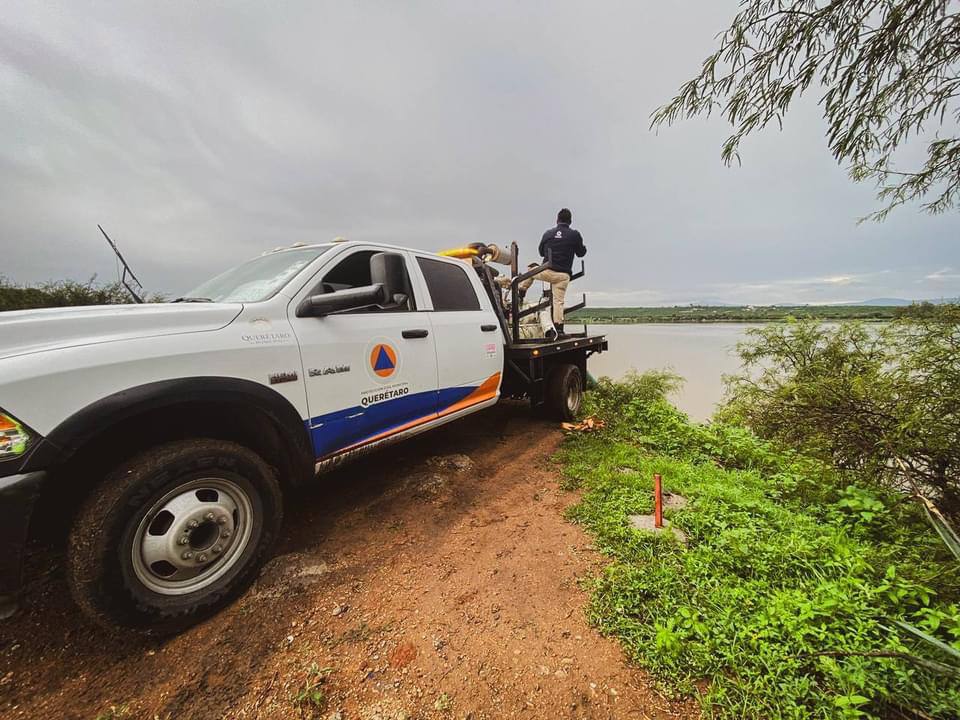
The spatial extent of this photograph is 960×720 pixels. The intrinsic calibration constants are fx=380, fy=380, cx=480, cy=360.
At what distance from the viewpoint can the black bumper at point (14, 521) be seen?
1.32 m

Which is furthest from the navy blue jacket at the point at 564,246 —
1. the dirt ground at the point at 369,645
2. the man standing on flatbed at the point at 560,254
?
the dirt ground at the point at 369,645

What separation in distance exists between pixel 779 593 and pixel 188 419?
2989 millimetres

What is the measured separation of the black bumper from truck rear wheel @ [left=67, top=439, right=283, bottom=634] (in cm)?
14

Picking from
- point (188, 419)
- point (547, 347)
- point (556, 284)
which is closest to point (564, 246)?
point (556, 284)

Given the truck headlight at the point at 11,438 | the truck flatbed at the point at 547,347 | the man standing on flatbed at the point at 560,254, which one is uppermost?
the man standing on flatbed at the point at 560,254

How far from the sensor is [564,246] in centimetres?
583

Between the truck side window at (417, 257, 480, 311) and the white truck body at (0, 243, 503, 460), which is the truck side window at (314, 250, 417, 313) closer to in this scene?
the white truck body at (0, 243, 503, 460)

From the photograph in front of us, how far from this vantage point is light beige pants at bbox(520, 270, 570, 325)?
5879 mm

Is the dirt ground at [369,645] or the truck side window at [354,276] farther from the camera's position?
the truck side window at [354,276]

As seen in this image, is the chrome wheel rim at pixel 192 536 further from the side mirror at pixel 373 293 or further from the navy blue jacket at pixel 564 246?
the navy blue jacket at pixel 564 246

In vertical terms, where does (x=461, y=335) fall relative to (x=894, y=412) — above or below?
above

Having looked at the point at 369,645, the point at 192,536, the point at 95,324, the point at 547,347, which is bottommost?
the point at 369,645

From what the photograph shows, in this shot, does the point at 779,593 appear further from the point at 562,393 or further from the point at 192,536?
the point at 562,393

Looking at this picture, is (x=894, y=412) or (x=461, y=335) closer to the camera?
(x=894, y=412)
